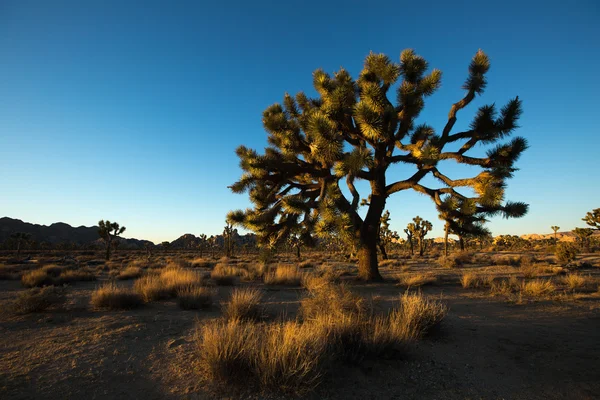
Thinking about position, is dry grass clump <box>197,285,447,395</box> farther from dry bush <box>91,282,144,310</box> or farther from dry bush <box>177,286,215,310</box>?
dry bush <box>91,282,144,310</box>

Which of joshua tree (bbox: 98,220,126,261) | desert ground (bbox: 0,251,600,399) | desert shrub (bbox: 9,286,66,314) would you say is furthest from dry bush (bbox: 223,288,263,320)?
joshua tree (bbox: 98,220,126,261)

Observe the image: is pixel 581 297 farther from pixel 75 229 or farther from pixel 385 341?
pixel 75 229

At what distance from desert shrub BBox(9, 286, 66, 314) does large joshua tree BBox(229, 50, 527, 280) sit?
5.86m

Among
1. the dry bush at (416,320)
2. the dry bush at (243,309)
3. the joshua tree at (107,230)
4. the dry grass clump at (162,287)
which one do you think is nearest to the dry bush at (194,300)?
the dry grass clump at (162,287)

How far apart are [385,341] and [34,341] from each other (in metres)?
5.10

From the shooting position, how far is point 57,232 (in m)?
93.6

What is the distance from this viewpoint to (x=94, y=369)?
11.4 feet

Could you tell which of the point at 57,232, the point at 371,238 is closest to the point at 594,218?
the point at 371,238

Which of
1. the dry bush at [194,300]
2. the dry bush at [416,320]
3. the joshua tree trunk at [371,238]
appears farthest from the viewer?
the joshua tree trunk at [371,238]

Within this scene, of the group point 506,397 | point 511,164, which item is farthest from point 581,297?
point 506,397

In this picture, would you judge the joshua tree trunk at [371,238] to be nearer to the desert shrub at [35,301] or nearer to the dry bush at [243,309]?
the dry bush at [243,309]

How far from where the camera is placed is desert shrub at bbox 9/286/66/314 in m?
5.91

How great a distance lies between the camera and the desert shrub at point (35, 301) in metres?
5.91

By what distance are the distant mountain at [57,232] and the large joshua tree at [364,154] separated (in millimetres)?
82000
